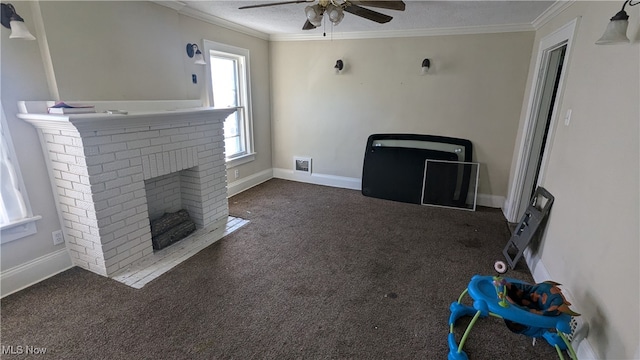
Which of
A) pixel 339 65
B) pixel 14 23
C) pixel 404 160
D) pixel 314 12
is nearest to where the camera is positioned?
pixel 14 23

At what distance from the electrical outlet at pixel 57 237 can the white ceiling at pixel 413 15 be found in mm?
2327

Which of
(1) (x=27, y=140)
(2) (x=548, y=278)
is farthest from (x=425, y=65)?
(1) (x=27, y=140)

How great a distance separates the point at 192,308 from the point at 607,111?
287 centimetres

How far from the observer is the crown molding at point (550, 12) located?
2.49 metres

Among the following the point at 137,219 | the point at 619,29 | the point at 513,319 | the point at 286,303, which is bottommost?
the point at 286,303

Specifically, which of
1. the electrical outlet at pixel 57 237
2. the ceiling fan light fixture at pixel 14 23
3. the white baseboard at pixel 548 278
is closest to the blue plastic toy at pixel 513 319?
the white baseboard at pixel 548 278

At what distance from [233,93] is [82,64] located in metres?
2.02

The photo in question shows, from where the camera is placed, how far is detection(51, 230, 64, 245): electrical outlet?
7.77 feet

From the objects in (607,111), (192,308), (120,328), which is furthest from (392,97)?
(120,328)

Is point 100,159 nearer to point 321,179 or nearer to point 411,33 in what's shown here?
point 321,179

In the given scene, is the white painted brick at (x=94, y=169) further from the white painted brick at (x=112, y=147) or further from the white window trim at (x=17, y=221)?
the white window trim at (x=17, y=221)

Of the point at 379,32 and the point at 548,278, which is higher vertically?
the point at 379,32

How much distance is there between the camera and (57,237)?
7.83ft

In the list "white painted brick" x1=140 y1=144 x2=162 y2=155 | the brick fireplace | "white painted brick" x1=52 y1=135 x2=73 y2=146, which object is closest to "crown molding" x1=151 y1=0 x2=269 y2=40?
the brick fireplace
